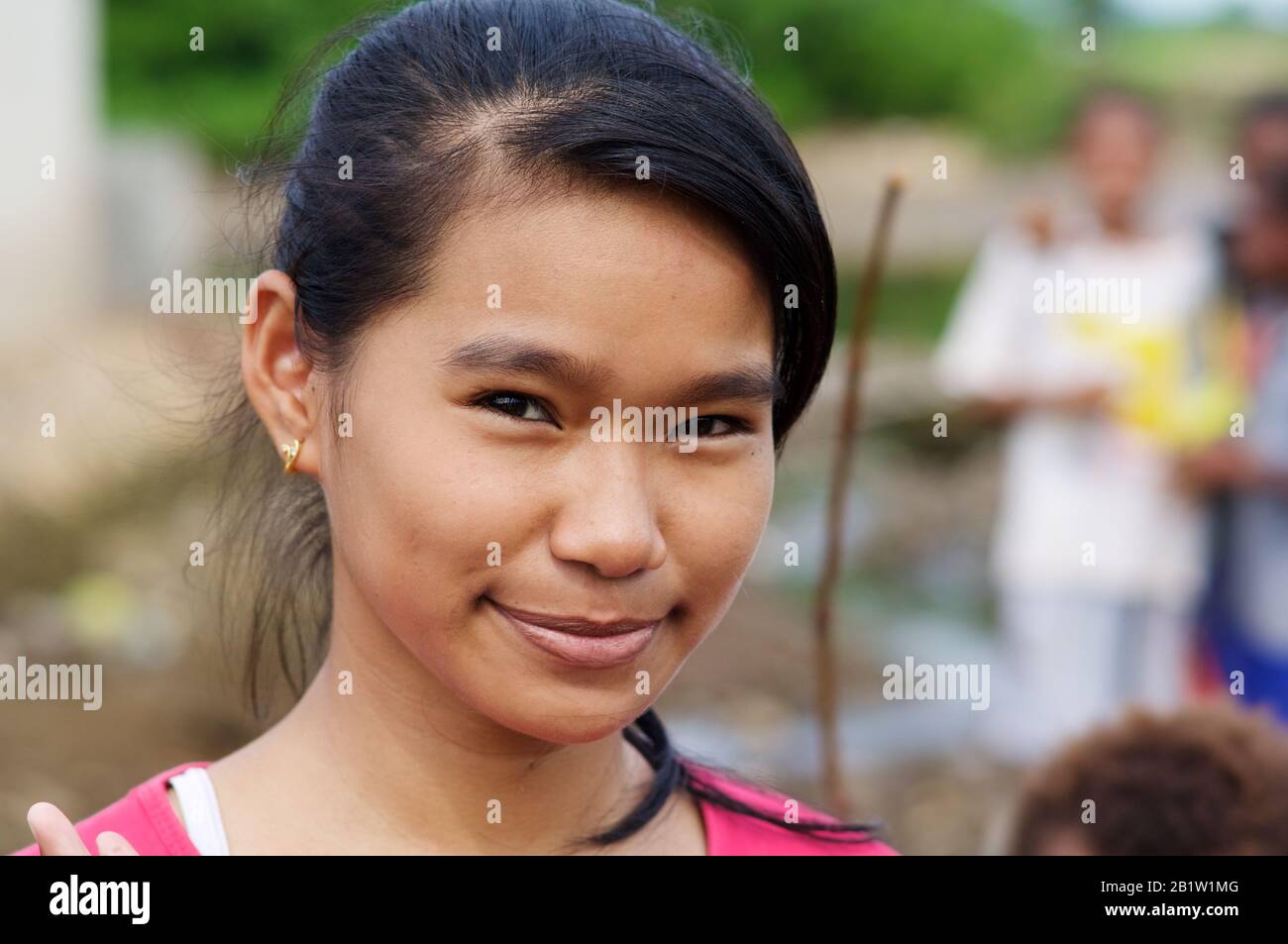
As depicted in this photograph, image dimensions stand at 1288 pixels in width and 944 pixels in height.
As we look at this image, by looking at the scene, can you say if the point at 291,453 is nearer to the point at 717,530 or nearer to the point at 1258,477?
the point at 717,530

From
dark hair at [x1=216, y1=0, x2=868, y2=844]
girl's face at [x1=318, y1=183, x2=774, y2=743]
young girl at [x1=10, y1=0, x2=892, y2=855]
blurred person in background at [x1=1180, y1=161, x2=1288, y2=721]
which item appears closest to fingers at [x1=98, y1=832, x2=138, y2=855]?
young girl at [x1=10, y1=0, x2=892, y2=855]

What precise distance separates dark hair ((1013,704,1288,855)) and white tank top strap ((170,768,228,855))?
114cm

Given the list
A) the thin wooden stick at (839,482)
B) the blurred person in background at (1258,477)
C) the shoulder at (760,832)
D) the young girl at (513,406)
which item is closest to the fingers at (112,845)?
the young girl at (513,406)

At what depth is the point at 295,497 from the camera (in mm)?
1791

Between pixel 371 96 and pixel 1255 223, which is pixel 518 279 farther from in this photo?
pixel 1255 223

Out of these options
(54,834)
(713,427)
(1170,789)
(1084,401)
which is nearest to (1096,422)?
(1084,401)

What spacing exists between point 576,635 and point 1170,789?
3.57 ft

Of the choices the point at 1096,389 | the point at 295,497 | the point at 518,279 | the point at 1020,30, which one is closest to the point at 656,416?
the point at 518,279

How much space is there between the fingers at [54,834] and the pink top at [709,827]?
13cm

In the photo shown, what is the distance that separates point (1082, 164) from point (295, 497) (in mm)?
3150

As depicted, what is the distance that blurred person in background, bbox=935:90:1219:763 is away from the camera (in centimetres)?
404

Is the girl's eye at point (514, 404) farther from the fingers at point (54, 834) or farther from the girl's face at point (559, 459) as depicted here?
the fingers at point (54, 834)

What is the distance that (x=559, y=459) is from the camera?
4.46 feet

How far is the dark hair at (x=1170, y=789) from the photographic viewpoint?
2.04m
